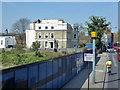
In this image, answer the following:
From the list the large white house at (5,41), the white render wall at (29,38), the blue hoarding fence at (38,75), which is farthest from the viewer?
the white render wall at (29,38)

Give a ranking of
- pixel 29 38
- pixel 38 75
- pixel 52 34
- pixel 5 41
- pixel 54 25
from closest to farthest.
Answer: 1. pixel 38 75
2. pixel 5 41
3. pixel 29 38
4. pixel 54 25
5. pixel 52 34

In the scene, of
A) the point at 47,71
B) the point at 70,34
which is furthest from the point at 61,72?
the point at 70,34

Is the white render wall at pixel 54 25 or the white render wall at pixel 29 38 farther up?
the white render wall at pixel 54 25

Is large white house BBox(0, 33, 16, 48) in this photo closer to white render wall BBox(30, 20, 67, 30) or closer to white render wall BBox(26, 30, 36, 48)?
white render wall BBox(26, 30, 36, 48)

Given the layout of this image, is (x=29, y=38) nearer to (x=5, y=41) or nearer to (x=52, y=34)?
(x=52, y=34)

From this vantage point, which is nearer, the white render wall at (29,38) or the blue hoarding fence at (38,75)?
the blue hoarding fence at (38,75)

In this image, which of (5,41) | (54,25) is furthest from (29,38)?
(5,41)

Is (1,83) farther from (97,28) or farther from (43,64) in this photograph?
(97,28)

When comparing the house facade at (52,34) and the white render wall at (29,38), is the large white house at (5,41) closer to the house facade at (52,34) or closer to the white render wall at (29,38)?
the white render wall at (29,38)

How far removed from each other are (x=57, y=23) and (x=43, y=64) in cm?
4455

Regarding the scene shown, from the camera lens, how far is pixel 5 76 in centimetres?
596

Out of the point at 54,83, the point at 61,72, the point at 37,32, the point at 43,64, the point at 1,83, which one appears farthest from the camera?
the point at 37,32

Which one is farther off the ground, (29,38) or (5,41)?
(29,38)

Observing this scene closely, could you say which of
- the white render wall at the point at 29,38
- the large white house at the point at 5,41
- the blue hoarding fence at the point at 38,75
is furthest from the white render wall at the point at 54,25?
the blue hoarding fence at the point at 38,75
